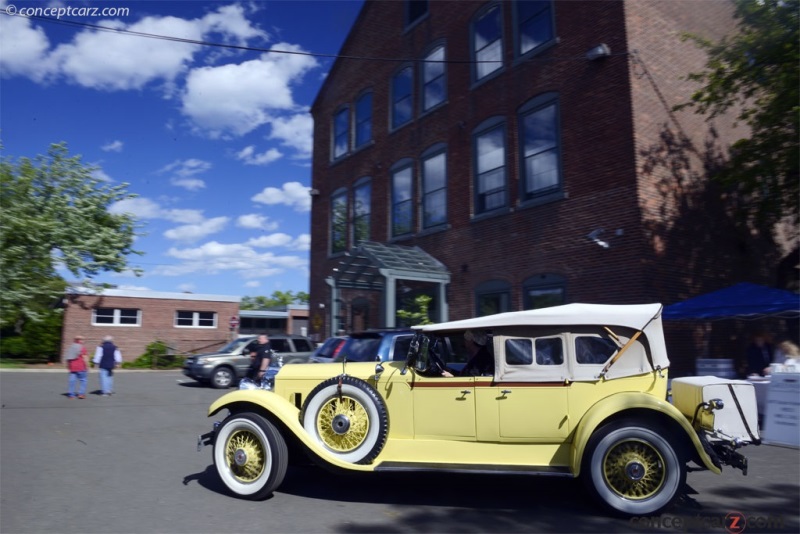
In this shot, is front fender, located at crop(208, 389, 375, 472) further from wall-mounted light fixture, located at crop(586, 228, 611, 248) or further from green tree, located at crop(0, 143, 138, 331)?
green tree, located at crop(0, 143, 138, 331)

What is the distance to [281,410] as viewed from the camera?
18.9 feet

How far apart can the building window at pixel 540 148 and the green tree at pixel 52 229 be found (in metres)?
14.6

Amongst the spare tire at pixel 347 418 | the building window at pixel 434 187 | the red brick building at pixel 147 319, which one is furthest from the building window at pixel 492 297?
the red brick building at pixel 147 319

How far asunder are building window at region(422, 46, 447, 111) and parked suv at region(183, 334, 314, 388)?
8.23 metres

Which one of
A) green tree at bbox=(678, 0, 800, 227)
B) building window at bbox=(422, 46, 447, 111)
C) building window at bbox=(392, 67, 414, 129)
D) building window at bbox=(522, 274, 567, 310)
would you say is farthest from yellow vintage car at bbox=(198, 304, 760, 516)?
building window at bbox=(392, 67, 414, 129)

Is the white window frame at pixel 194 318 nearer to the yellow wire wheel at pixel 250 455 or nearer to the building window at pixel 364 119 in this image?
the building window at pixel 364 119

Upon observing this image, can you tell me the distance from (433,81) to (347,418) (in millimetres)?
13872

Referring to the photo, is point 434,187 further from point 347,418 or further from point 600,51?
point 347,418

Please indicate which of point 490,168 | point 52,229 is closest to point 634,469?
point 490,168

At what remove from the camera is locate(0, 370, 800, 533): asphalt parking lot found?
4957mm

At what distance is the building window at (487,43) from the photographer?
15367 millimetres

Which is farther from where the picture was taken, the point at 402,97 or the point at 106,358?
the point at 402,97

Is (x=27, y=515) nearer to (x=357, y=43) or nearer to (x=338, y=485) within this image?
(x=338, y=485)

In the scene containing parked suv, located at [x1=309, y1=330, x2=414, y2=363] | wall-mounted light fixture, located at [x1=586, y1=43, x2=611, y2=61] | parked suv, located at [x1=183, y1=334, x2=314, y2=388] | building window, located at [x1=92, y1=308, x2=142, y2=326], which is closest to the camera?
parked suv, located at [x1=309, y1=330, x2=414, y2=363]
